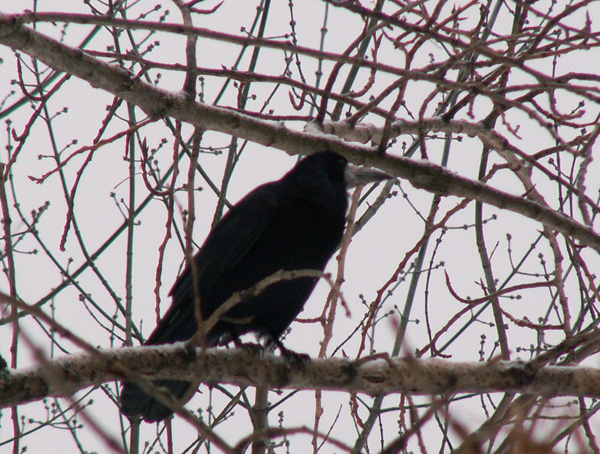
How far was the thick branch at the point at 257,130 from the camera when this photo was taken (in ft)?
10.5

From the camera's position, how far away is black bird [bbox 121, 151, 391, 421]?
168 inches

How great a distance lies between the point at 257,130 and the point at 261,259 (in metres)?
1.04

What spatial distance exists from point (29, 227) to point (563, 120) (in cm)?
350

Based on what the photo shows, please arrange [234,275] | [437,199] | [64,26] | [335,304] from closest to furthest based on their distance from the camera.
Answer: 1. [335,304]
2. [437,199]
3. [234,275]
4. [64,26]

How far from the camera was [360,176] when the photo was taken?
16.5ft

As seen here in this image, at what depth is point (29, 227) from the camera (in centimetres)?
498

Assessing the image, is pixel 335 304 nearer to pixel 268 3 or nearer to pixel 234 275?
pixel 234 275

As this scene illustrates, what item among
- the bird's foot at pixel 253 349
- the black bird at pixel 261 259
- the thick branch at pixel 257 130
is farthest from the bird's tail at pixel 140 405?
the thick branch at pixel 257 130

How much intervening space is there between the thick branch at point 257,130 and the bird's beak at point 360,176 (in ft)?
4.25

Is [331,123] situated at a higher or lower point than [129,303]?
higher

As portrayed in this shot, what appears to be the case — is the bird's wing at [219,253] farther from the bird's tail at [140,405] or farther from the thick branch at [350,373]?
the thick branch at [350,373]

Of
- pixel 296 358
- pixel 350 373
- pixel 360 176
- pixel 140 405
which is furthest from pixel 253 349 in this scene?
pixel 360 176

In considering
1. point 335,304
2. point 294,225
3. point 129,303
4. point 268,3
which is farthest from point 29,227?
point 335,304

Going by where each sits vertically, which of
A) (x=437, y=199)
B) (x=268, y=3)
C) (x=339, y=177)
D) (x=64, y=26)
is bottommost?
(x=437, y=199)
